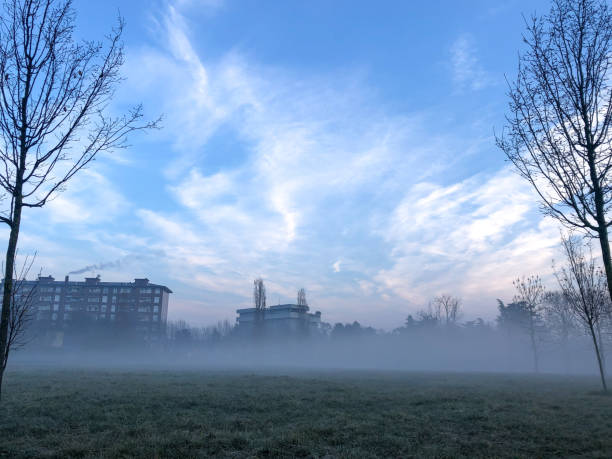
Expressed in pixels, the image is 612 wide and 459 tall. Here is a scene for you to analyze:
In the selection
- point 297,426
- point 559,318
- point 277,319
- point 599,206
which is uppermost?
point 277,319

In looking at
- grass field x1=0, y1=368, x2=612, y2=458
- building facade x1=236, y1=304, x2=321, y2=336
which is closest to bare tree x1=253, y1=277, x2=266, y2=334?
building facade x1=236, y1=304, x2=321, y2=336

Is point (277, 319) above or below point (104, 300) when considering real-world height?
below

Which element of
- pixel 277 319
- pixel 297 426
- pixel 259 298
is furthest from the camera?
pixel 277 319

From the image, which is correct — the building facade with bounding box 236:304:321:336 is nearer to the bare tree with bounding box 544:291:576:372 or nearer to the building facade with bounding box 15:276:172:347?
the building facade with bounding box 15:276:172:347

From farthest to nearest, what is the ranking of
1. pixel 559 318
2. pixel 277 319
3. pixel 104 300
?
pixel 277 319 → pixel 104 300 → pixel 559 318

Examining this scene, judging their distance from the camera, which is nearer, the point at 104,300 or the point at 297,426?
the point at 297,426

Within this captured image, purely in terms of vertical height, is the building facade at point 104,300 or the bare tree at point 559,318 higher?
the building facade at point 104,300

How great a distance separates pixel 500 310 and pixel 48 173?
3510 inches

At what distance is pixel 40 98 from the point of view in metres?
8.37

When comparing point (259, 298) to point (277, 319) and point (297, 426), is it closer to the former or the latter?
point (277, 319)

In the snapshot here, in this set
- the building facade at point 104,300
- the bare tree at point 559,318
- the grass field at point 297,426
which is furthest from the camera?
the building facade at point 104,300

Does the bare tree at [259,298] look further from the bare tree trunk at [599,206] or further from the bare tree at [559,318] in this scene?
the bare tree trunk at [599,206]

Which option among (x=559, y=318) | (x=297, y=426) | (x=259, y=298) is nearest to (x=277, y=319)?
(x=259, y=298)

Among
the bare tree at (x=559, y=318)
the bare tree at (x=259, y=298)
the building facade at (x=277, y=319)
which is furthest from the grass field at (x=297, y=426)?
the building facade at (x=277, y=319)
